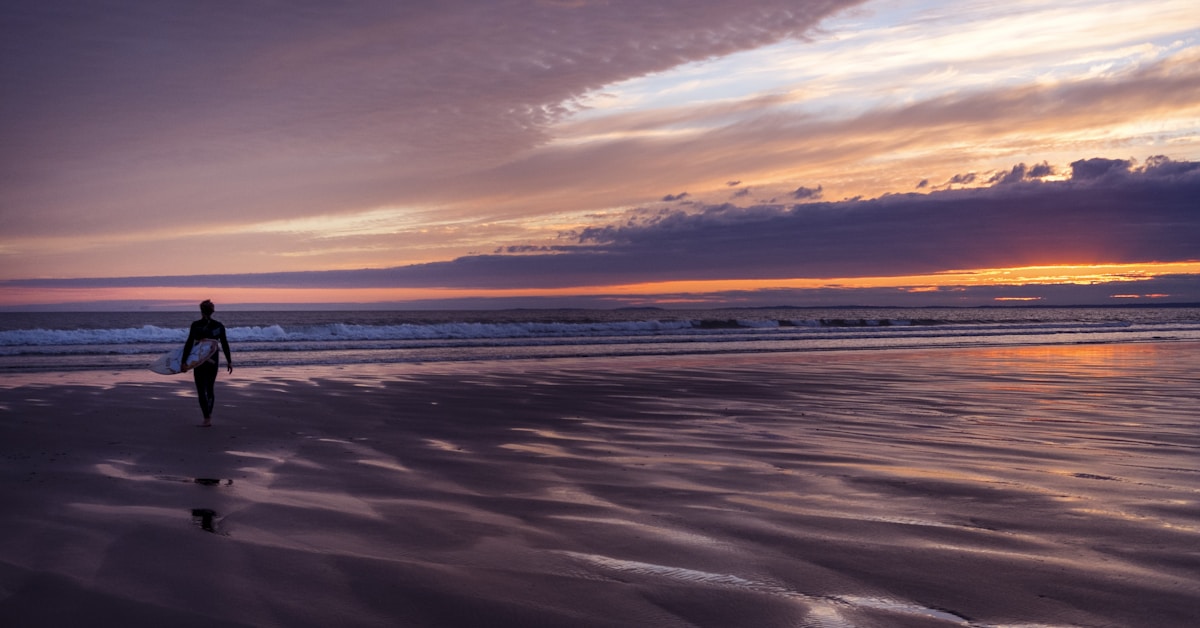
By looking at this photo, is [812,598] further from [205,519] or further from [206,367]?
[206,367]

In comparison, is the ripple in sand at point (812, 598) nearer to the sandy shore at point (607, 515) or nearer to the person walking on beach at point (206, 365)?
the sandy shore at point (607, 515)

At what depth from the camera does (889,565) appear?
4609 mm

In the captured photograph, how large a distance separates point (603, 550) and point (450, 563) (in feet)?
3.02

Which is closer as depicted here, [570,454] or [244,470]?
[244,470]

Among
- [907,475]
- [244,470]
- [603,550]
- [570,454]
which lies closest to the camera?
[603,550]

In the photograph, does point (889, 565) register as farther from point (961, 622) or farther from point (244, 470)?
point (244, 470)

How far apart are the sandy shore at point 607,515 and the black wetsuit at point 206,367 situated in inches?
14.8

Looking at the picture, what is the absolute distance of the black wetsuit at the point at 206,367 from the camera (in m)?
11.7

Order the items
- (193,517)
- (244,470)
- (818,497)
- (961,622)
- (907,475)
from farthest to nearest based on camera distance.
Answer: (244,470) < (907,475) < (818,497) < (193,517) < (961,622)

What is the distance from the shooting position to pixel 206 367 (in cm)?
1197

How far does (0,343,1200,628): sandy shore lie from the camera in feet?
13.3

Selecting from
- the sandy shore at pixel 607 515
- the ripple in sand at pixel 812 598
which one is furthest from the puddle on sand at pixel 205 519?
the ripple in sand at pixel 812 598

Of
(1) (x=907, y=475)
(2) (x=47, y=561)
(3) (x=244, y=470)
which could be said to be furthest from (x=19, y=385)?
(1) (x=907, y=475)

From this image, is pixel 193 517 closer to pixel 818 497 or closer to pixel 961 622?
pixel 818 497
